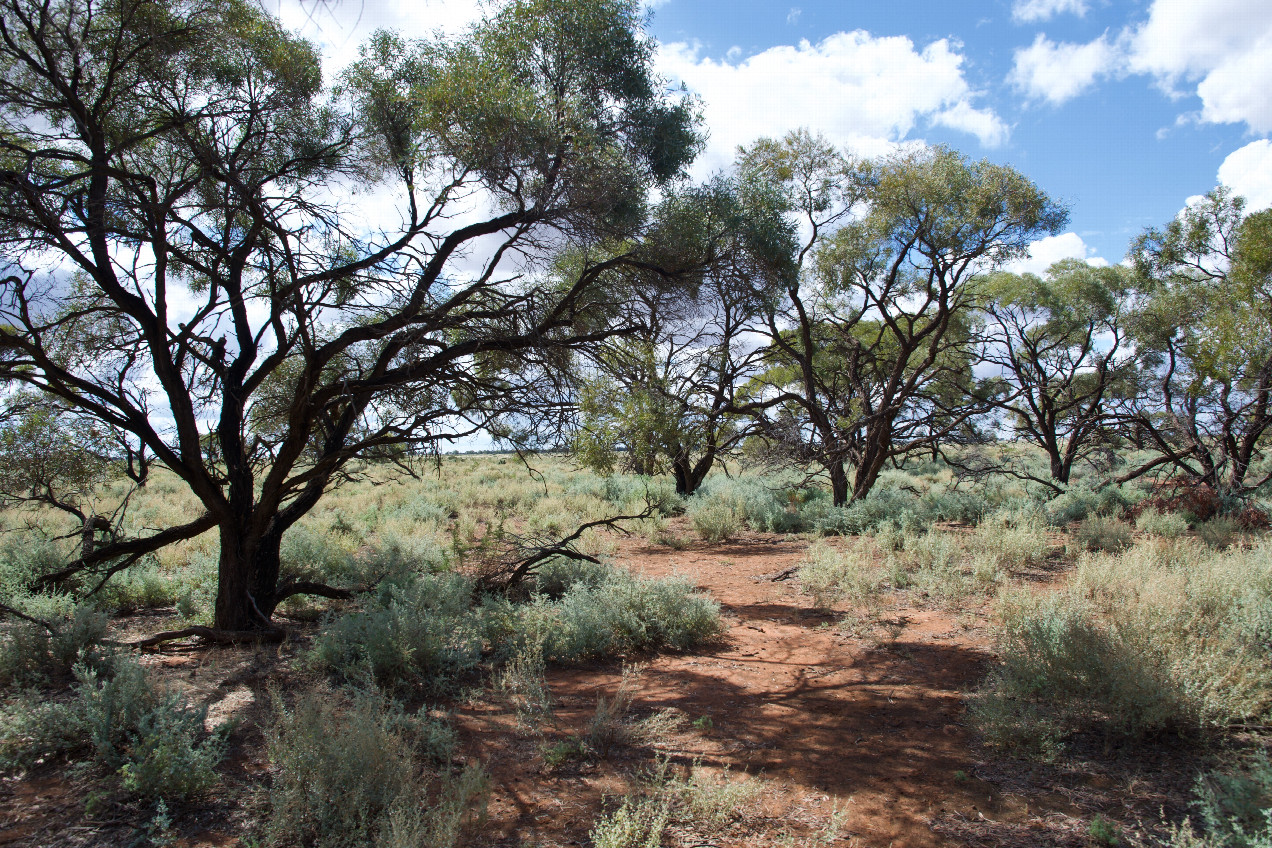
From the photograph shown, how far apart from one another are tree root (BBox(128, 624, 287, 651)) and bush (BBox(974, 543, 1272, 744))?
6433 mm

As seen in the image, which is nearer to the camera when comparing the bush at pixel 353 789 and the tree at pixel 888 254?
the bush at pixel 353 789

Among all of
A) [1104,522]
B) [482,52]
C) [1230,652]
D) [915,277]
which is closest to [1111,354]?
[915,277]

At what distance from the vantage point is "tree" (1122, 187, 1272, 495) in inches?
412

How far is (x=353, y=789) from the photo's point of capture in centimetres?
330

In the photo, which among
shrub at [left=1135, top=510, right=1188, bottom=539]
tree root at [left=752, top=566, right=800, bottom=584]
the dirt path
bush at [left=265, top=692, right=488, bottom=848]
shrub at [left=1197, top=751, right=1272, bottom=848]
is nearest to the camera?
shrub at [left=1197, top=751, right=1272, bottom=848]

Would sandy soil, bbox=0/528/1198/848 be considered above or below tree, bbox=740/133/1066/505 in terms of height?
below

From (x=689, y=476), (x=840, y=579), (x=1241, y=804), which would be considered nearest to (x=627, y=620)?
(x=840, y=579)

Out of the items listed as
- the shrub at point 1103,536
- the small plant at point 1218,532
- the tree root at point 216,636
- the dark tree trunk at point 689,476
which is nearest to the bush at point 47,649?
the tree root at point 216,636

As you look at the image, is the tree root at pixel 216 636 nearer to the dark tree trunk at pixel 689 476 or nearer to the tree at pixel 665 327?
the tree at pixel 665 327

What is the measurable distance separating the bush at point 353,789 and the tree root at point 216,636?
2.99m

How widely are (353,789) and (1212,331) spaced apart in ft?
46.4

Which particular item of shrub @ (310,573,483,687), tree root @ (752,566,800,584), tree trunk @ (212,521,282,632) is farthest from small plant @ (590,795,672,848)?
tree root @ (752,566,800,584)

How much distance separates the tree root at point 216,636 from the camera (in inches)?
233

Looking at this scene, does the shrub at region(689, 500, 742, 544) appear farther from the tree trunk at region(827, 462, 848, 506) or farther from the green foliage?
the green foliage
